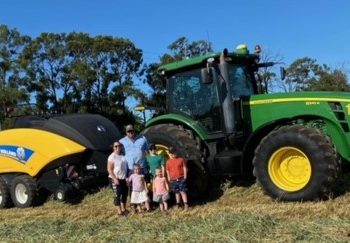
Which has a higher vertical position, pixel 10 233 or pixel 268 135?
pixel 268 135

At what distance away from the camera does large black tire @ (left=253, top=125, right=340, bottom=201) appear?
8570 millimetres

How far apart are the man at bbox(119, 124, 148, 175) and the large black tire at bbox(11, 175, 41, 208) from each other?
2.92 m

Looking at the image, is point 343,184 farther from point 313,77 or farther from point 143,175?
point 313,77

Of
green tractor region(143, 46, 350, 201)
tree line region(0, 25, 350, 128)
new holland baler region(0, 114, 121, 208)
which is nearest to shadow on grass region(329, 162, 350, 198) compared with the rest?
green tractor region(143, 46, 350, 201)

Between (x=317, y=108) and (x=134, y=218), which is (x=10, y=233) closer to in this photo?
(x=134, y=218)

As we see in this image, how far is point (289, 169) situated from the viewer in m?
9.14

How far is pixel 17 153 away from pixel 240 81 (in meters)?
5.25

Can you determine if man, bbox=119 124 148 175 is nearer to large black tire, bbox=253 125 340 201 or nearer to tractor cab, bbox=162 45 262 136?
tractor cab, bbox=162 45 262 136

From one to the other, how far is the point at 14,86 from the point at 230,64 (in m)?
33.5

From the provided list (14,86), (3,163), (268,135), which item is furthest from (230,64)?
(14,86)

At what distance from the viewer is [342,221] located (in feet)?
22.7

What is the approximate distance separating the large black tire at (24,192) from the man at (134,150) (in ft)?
9.56

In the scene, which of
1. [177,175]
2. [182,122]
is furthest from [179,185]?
[182,122]

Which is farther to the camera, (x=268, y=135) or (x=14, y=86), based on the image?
(x=14, y=86)
